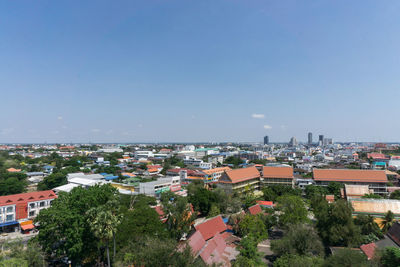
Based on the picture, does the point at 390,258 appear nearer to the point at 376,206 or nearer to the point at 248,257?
the point at 248,257

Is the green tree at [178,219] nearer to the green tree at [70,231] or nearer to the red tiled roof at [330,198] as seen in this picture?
the green tree at [70,231]

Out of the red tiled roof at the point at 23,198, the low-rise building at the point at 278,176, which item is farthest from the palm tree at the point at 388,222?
the red tiled roof at the point at 23,198

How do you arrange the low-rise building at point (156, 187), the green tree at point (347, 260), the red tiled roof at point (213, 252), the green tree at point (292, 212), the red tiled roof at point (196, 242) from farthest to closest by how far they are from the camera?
the low-rise building at point (156, 187), the green tree at point (292, 212), the red tiled roof at point (196, 242), the red tiled roof at point (213, 252), the green tree at point (347, 260)

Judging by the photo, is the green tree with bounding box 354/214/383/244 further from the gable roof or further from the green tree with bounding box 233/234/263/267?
the green tree with bounding box 233/234/263/267

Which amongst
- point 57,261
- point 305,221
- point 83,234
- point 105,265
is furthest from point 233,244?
point 57,261

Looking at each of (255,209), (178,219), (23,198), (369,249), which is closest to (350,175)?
(255,209)
